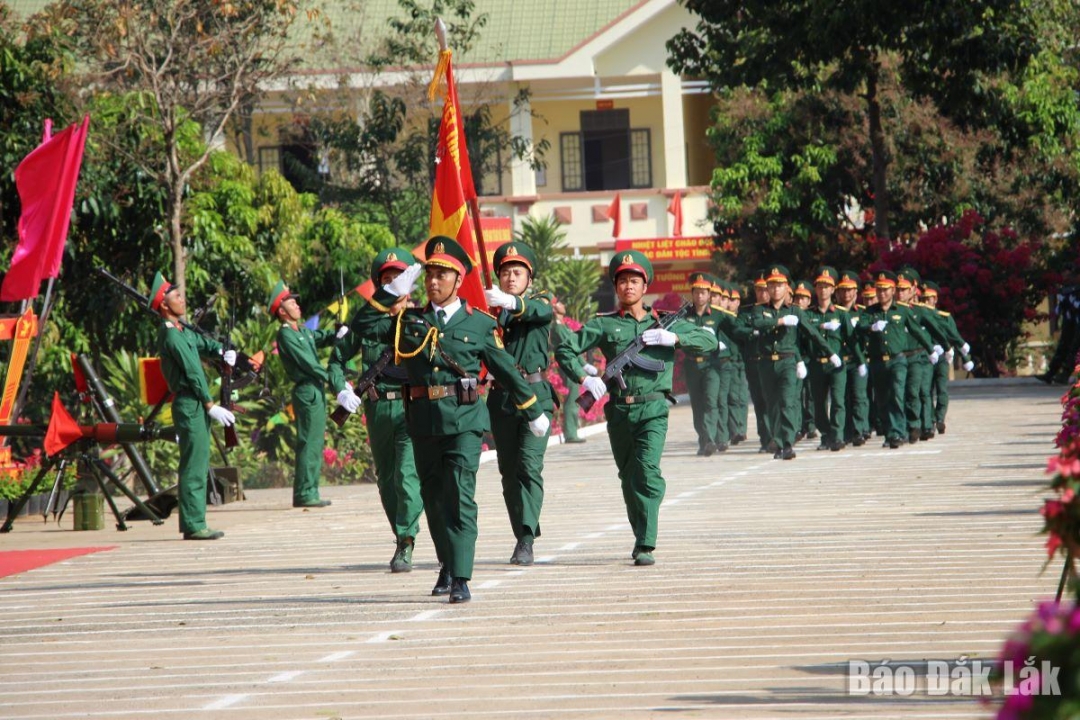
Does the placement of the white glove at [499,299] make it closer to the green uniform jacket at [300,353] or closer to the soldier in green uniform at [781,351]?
the green uniform jacket at [300,353]

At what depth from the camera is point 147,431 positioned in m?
16.0

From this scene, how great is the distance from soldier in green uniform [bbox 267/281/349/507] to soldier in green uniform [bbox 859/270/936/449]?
7.70 meters

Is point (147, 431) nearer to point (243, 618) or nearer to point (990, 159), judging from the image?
point (243, 618)

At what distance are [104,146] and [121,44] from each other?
1.32 metres

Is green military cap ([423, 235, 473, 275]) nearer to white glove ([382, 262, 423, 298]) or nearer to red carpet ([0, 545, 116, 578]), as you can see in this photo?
white glove ([382, 262, 423, 298])

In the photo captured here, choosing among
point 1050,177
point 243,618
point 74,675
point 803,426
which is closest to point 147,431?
point 243,618

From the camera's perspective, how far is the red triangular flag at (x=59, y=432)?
51.6 feet

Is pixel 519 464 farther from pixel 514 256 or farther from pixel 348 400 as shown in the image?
pixel 348 400

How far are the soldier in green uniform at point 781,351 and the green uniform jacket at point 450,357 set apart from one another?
11216 millimetres

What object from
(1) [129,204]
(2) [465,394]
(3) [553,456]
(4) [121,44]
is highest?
(4) [121,44]

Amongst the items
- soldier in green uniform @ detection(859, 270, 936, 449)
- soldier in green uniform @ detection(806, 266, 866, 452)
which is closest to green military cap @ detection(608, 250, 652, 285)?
soldier in green uniform @ detection(806, 266, 866, 452)

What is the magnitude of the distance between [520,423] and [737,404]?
12.2m

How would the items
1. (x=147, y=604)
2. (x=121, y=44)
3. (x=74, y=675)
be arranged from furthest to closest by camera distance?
(x=121, y=44) < (x=147, y=604) < (x=74, y=675)

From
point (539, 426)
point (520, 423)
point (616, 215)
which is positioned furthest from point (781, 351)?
point (616, 215)
